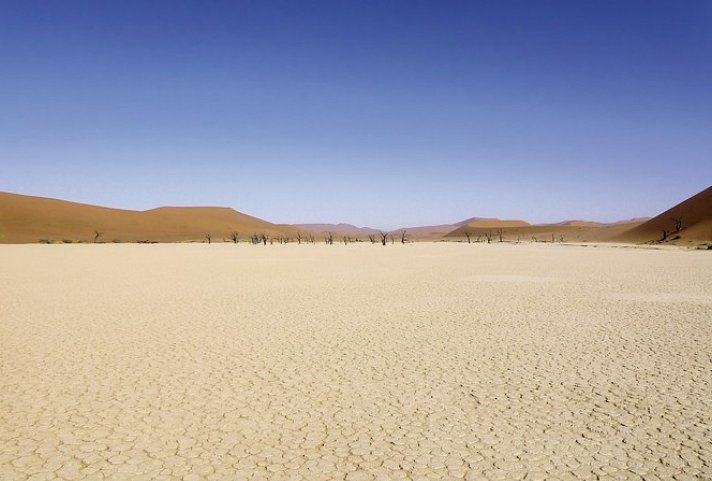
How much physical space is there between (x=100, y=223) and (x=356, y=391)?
4589 inches

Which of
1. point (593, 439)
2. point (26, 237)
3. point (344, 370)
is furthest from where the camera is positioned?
point (26, 237)

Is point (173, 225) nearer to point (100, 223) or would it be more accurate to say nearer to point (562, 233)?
point (100, 223)

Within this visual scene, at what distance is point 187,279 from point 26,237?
80.0m

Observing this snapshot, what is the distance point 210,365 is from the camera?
7.63m

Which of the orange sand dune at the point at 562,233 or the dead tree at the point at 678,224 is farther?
the orange sand dune at the point at 562,233

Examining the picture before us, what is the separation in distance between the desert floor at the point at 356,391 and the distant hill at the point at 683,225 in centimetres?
6346

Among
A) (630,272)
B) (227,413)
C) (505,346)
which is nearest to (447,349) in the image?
(505,346)

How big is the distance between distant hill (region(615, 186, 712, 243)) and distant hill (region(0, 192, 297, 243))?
87.2 m

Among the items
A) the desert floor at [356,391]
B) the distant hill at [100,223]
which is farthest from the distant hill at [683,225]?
the distant hill at [100,223]

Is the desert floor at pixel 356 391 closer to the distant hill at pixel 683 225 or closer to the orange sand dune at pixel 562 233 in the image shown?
the distant hill at pixel 683 225

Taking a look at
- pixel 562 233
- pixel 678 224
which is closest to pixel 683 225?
pixel 678 224

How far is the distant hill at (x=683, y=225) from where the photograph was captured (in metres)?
65.6

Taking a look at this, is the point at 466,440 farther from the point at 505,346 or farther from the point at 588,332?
the point at 588,332

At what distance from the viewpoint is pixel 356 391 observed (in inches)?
252
